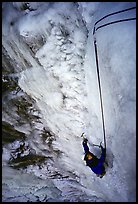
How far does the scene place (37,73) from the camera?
3930mm

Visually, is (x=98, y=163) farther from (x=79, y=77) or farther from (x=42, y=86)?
(x=42, y=86)

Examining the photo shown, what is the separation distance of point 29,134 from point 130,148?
215 cm

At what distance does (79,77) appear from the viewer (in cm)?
371

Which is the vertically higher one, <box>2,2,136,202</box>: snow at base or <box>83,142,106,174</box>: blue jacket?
<box>2,2,136,202</box>: snow at base

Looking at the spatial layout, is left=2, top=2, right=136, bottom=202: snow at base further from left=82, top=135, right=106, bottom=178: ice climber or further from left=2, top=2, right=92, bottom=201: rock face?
left=82, top=135, right=106, bottom=178: ice climber

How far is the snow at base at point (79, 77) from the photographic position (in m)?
2.94

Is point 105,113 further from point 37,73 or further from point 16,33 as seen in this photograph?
point 16,33

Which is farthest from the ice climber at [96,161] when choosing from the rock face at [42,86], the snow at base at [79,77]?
the rock face at [42,86]

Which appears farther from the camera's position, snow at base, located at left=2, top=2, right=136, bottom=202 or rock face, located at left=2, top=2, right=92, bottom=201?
rock face, located at left=2, top=2, right=92, bottom=201

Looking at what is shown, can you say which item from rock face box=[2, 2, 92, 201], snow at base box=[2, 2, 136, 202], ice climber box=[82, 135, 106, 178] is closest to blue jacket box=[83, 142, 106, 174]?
ice climber box=[82, 135, 106, 178]

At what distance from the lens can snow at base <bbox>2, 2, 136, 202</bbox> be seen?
9.66ft

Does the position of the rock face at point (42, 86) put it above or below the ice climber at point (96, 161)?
above

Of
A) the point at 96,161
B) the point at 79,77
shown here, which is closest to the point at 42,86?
the point at 79,77

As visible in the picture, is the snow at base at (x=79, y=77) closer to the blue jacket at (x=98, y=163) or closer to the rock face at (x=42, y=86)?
the rock face at (x=42, y=86)
